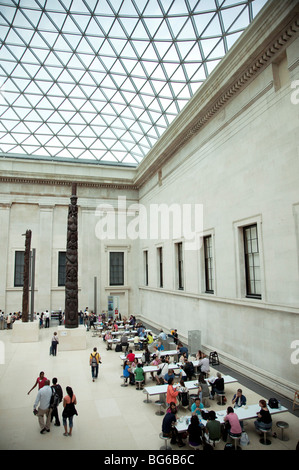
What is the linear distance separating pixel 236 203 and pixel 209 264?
443 centimetres

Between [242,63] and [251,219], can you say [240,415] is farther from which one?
[242,63]

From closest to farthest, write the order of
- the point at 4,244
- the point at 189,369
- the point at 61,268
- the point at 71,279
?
the point at 189,369 → the point at 71,279 → the point at 4,244 → the point at 61,268

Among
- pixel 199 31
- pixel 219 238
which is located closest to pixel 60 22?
pixel 199 31

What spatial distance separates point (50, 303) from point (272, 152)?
23.7 m

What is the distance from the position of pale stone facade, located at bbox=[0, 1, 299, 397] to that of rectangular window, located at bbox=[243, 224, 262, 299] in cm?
23

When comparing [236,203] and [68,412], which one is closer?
[68,412]

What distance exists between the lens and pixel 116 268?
30.9m

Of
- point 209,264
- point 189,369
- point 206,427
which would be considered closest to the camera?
point 206,427

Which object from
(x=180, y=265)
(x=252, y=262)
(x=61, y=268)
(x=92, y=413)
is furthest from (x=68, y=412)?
(x=61, y=268)

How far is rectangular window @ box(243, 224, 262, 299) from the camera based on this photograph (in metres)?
13.1

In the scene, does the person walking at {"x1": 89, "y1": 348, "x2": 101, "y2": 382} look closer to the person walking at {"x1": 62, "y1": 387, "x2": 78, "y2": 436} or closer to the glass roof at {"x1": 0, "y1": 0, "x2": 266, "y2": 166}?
the person walking at {"x1": 62, "y1": 387, "x2": 78, "y2": 436}

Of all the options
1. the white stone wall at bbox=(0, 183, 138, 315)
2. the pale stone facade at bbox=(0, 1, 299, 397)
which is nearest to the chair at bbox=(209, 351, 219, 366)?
the pale stone facade at bbox=(0, 1, 299, 397)

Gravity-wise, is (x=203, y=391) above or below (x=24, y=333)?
above
